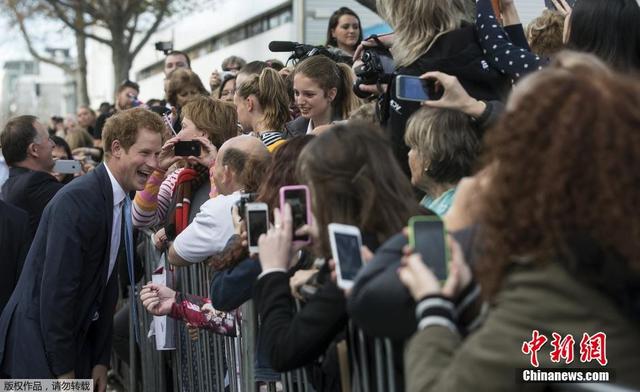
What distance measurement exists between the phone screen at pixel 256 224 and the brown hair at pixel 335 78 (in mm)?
2433

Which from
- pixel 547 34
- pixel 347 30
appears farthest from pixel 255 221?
pixel 347 30

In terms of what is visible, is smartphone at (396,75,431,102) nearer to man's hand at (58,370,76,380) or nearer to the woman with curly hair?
the woman with curly hair

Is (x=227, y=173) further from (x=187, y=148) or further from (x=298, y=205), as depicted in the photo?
(x=298, y=205)

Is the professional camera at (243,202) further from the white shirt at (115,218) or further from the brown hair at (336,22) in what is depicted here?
the brown hair at (336,22)

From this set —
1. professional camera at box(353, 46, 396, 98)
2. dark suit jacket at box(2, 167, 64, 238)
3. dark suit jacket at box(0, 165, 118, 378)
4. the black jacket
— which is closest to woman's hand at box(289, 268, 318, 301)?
the black jacket

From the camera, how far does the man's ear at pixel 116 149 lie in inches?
242

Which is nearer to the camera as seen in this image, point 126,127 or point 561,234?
point 561,234

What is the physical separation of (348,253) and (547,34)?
307cm

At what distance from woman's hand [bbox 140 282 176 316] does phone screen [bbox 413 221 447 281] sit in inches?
137

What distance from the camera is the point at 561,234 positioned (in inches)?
84.5

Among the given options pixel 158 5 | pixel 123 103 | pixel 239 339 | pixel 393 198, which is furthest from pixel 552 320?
pixel 158 5

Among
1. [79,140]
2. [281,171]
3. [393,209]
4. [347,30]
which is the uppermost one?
[347,30]

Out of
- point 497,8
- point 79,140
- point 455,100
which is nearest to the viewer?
point 455,100

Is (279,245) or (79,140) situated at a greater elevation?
(79,140)
